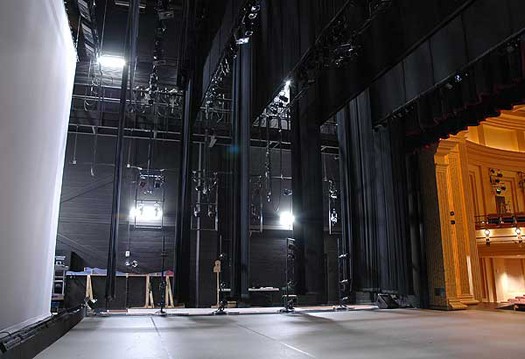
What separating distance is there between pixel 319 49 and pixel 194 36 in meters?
2.33

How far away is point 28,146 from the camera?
9.96 feet

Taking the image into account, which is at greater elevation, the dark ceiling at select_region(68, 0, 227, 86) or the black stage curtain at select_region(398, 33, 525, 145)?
the dark ceiling at select_region(68, 0, 227, 86)

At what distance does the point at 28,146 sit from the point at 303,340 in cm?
251

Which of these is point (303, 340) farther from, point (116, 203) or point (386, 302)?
point (386, 302)

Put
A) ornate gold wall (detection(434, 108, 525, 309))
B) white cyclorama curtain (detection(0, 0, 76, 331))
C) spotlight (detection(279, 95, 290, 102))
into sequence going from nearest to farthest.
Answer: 1. white cyclorama curtain (detection(0, 0, 76, 331))
2. spotlight (detection(279, 95, 290, 102))
3. ornate gold wall (detection(434, 108, 525, 309))

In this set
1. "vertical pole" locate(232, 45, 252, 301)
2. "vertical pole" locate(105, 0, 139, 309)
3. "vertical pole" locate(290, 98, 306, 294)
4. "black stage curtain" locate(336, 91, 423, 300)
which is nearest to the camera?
"vertical pole" locate(105, 0, 139, 309)

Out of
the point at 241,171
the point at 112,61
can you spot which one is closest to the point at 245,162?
the point at 241,171

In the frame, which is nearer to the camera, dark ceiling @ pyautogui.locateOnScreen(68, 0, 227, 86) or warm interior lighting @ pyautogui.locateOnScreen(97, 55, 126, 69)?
dark ceiling @ pyautogui.locateOnScreen(68, 0, 227, 86)

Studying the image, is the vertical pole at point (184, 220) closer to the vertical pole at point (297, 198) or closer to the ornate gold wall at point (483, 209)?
the vertical pole at point (297, 198)

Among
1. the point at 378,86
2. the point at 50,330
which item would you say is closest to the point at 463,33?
the point at 378,86

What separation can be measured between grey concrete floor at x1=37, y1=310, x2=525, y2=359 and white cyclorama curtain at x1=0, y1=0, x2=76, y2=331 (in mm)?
513

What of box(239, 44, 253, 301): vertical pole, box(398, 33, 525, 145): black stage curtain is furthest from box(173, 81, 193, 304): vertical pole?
box(398, 33, 525, 145): black stage curtain

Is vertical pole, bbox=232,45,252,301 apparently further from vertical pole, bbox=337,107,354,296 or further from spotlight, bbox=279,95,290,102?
vertical pole, bbox=337,107,354,296

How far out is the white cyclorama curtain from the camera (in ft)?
8.41
